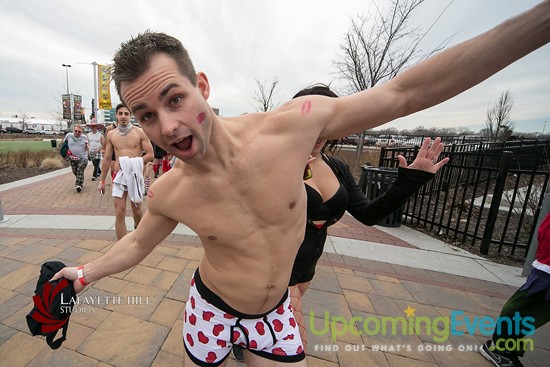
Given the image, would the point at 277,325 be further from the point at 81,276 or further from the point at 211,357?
the point at 81,276

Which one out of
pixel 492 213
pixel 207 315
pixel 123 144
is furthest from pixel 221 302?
pixel 492 213

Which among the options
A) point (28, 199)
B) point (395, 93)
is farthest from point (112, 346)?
point (28, 199)

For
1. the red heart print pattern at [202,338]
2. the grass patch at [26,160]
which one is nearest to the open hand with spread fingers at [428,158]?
the red heart print pattern at [202,338]

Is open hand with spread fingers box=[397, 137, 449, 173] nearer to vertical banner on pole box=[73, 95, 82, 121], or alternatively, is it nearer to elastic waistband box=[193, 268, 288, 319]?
elastic waistband box=[193, 268, 288, 319]

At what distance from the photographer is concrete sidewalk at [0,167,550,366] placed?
2.23 meters

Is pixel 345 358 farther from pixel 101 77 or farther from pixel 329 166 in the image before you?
pixel 101 77

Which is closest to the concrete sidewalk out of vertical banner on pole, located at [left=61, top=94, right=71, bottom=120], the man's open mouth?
the man's open mouth

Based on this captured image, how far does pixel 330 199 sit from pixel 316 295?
5.69ft

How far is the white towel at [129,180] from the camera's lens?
426 centimetres

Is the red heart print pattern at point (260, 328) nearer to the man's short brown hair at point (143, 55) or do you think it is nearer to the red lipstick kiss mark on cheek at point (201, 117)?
the red lipstick kiss mark on cheek at point (201, 117)

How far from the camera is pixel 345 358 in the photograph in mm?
2234

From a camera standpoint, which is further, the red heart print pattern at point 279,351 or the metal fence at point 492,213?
the metal fence at point 492,213

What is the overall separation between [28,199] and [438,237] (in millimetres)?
9585

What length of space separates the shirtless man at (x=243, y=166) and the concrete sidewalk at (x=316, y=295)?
1.15 m
